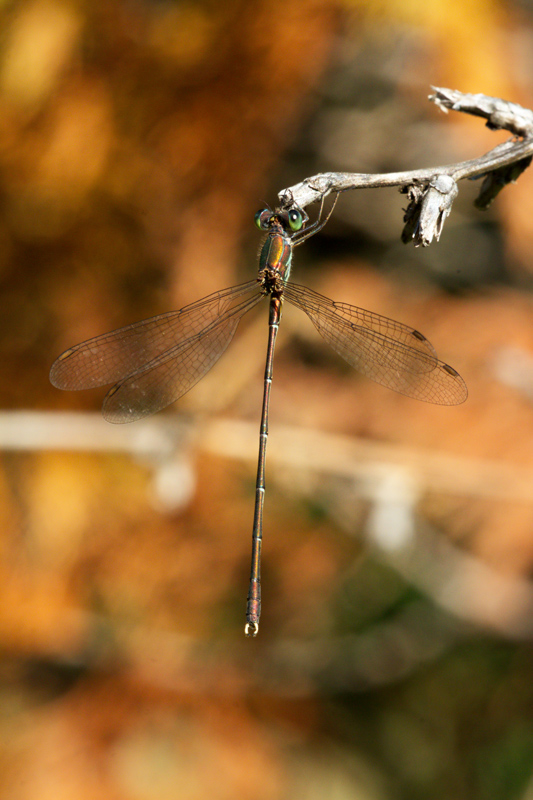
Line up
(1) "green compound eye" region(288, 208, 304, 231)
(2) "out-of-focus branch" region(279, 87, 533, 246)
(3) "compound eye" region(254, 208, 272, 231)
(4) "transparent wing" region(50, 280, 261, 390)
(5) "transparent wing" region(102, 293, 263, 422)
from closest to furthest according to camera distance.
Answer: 1. (2) "out-of-focus branch" region(279, 87, 533, 246)
2. (1) "green compound eye" region(288, 208, 304, 231)
3. (3) "compound eye" region(254, 208, 272, 231)
4. (4) "transparent wing" region(50, 280, 261, 390)
5. (5) "transparent wing" region(102, 293, 263, 422)

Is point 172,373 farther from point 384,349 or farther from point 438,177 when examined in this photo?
point 438,177

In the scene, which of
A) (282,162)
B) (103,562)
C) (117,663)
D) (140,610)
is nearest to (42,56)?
(282,162)

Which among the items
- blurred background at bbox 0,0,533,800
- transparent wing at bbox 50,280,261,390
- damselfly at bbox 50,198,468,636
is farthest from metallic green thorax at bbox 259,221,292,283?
blurred background at bbox 0,0,533,800

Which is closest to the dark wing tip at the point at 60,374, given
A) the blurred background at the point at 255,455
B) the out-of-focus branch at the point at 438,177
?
the blurred background at the point at 255,455

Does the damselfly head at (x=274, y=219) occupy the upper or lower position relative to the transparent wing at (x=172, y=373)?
upper

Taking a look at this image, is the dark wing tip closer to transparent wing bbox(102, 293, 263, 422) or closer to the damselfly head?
transparent wing bbox(102, 293, 263, 422)

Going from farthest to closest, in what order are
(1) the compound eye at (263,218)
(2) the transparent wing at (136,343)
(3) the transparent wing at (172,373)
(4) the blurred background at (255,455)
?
(4) the blurred background at (255,455) < (3) the transparent wing at (172,373) < (2) the transparent wing at (136,343) < (1) the compound eye at (263,218)

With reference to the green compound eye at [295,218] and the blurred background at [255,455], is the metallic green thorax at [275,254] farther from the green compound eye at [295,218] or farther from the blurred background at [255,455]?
the blurred background at [255,455]
